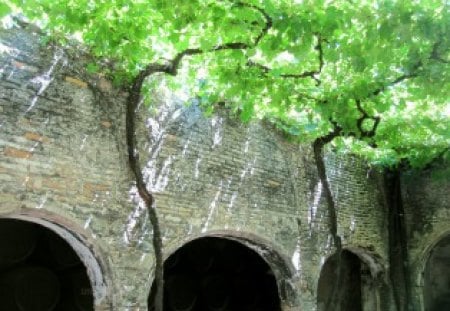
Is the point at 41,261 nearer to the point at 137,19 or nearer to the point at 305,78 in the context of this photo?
the point at 137,19

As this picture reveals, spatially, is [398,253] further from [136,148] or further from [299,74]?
[136,148]

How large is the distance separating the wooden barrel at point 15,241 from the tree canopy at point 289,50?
88.5 inches

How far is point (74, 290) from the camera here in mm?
5945

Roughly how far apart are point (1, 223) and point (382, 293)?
652 cm

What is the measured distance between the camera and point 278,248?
6.48 metres

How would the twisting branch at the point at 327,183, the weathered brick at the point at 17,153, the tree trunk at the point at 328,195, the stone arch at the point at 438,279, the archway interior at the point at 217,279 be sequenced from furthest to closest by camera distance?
the stone arch at the point at 438,279 → the archway interior at the point at 217,279 → the tree trunk at the point at 328,195 → the twisting branch at the point at 327,183 → the weathered brick at the point at 17,153

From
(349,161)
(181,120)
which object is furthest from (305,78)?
(349,161)

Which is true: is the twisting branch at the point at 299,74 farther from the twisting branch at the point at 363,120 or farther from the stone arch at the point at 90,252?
the stone arch at the point at 90,252

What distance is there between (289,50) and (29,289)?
4.06 m

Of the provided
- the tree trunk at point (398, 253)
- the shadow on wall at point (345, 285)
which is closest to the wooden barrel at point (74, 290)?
the shadow on wall at point (345, 285)

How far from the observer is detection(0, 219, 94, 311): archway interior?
210 inches

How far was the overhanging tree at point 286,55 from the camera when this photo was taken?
12.5 ft

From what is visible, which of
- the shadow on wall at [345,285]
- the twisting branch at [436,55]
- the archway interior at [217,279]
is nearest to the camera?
the twisting branch at [436,55]

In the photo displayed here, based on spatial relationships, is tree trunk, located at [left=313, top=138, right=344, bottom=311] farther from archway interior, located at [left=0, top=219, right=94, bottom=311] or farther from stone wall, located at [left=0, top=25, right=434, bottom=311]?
archway interior, located at [left=0, top=219, right=94, bottom=311]
